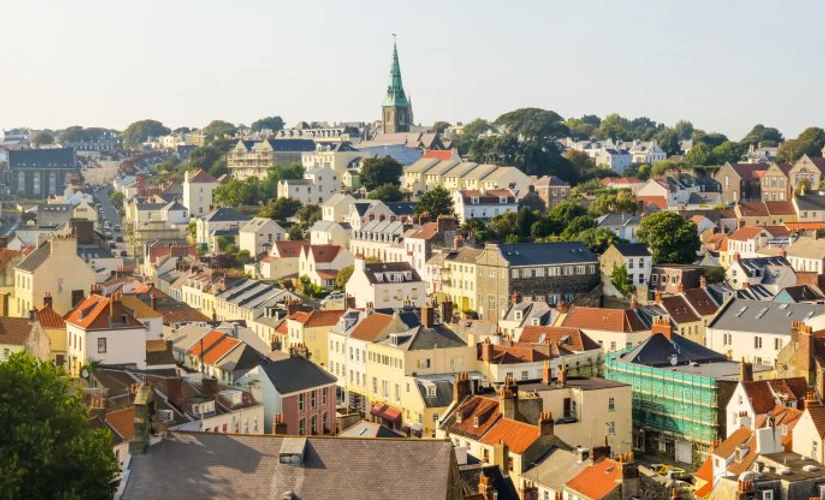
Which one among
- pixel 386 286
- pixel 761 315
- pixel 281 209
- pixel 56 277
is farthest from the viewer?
pixel 281 209

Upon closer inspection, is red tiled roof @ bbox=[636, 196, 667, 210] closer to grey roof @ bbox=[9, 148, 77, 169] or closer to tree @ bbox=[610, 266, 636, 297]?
tree @ bbox=[610, 266, 636, 297]

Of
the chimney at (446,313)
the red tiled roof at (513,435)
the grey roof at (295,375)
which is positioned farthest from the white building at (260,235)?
the red tiled roof at (513,435)

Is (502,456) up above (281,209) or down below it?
below

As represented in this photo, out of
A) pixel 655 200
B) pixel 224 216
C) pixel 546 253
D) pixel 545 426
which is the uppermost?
pixel 655 200

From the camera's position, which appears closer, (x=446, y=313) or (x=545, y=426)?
(x=545, y=426)

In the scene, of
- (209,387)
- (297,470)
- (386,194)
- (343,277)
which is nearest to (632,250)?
(343,277)

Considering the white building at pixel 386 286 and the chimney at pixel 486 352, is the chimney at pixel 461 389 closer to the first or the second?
the chimney at pixel 486 352

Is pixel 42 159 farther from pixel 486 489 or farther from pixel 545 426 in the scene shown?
pixel 486 489
